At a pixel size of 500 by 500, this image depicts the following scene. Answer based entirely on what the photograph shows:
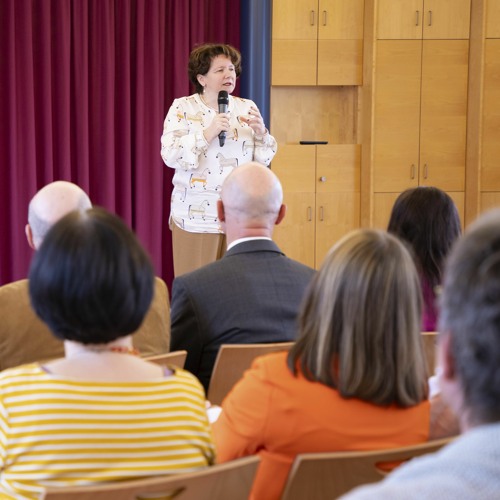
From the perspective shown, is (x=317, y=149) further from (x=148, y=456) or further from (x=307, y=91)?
(x=148, y=456)

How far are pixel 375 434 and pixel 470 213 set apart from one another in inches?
219

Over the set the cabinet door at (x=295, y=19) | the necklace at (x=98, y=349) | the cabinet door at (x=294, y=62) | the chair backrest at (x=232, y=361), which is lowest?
the chair backrest at (x=232, y=361)

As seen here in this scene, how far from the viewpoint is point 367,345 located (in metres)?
1.66

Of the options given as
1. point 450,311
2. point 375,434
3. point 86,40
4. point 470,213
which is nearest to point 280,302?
point 375,434

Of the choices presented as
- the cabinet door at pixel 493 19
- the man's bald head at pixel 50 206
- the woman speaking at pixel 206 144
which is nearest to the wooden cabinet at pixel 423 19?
the cabinet door at pixel 493 19

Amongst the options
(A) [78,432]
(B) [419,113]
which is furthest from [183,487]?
(B) [419,113]

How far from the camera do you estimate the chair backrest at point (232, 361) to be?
7.64 ft

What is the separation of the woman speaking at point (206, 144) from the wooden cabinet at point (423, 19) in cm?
212

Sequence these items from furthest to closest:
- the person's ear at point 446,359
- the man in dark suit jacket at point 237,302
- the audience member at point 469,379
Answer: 1. the man in dark suit jacket at point 237,302
2. the person's ear at point 446,359
3. the audience member at point 469,379

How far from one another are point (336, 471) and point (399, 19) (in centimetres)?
578

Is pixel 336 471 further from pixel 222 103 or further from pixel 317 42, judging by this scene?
pixel 317 42

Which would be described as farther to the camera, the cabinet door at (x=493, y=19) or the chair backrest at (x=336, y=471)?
the cabinet door at (x=493, y=19)

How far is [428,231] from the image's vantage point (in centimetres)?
292

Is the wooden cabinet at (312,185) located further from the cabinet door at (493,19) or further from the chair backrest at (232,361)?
the chair backrest at (232,361)
